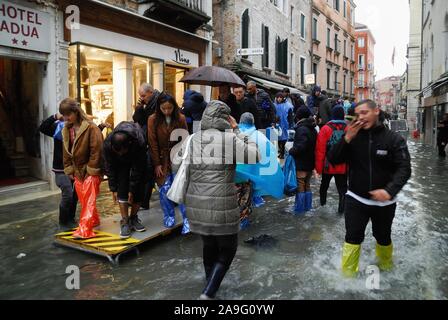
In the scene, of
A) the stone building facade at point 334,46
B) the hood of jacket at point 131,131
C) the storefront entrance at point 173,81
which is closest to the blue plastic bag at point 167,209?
the hood of jacket at point 131,131

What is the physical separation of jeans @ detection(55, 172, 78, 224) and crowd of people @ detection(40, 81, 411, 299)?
0.05 feet

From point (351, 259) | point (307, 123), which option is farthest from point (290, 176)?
point (351, 259)

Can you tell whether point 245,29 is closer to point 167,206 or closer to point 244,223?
point 244,223

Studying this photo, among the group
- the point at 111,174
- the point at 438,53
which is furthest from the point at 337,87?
the point at 111,174

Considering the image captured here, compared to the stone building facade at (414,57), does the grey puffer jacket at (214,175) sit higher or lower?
lower

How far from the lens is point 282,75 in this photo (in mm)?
21719

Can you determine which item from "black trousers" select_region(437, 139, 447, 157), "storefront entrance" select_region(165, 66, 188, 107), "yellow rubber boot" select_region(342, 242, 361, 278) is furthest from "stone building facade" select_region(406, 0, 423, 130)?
"yellow rubber boot" select_region(342, 242, 361, 278)

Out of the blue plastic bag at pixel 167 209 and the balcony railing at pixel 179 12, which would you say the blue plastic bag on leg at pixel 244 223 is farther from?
the balcony railing at pixel 179 12

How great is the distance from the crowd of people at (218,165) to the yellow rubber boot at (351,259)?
0.01 m

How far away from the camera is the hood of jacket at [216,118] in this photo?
3.52m

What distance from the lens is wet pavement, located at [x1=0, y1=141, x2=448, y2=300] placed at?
3.84 metres

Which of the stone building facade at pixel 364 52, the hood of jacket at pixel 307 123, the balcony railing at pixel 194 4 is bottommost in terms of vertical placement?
the hood of jacket at pixel 307 123

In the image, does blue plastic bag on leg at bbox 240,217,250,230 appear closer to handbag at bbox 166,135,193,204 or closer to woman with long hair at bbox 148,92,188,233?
woman with long hair at bbox 148,92,188,233

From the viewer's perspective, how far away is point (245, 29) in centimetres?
1719
